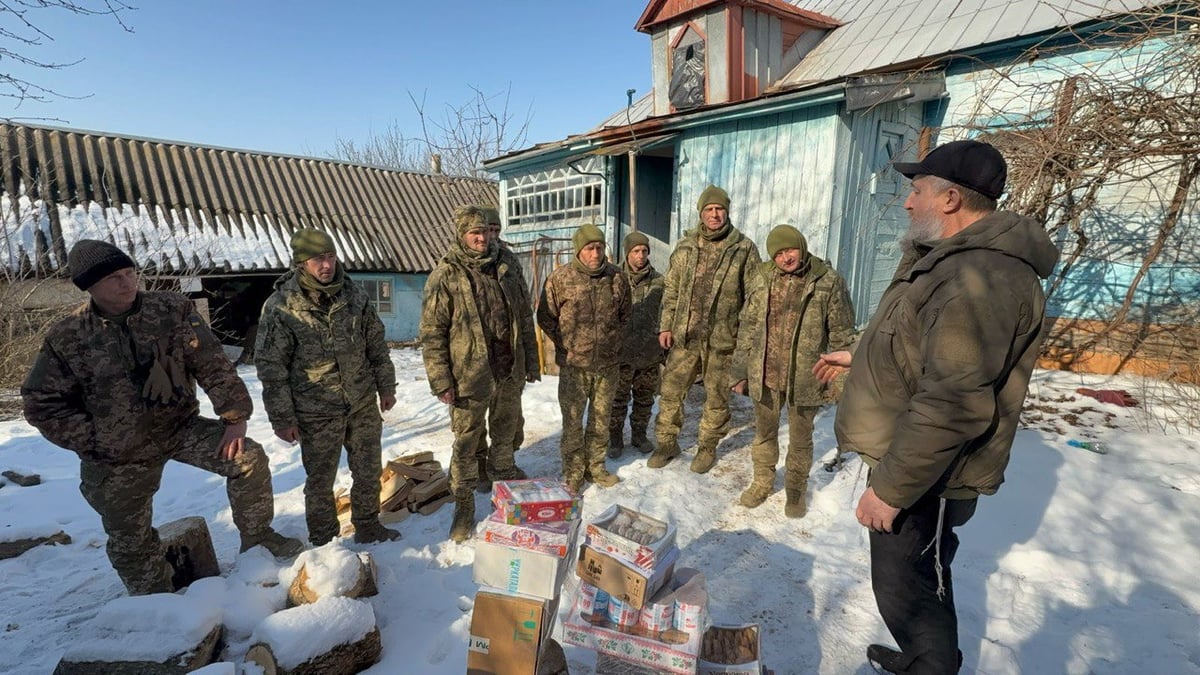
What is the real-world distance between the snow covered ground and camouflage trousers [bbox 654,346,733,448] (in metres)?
0.41

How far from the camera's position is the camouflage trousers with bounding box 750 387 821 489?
387 centimetres

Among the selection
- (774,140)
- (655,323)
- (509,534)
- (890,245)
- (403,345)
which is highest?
(774,140)

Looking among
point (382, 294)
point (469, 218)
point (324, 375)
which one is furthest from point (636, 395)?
point (382, 294)

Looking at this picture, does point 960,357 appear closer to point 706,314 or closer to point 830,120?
point 706,314

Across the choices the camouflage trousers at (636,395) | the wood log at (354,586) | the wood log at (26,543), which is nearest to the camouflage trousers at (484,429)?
the wood log at (354,586)

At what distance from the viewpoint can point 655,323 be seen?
17.8 feet

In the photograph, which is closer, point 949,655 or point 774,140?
point 949,655

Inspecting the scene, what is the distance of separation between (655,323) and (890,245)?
4.83m

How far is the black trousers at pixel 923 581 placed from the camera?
200 cm

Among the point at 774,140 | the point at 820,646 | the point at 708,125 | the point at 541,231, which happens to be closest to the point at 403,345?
the point at 541,231

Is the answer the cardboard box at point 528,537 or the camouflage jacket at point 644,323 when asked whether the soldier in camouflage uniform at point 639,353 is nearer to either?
the camouflage jacket at point 644,323

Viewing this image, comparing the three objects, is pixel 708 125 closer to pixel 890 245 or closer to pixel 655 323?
pixel 890 245

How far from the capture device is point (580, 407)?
14.2ft

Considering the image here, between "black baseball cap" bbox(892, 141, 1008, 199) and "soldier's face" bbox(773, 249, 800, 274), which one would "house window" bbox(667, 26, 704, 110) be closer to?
"soldier's face" bbox(773, 249, 800, 274)
